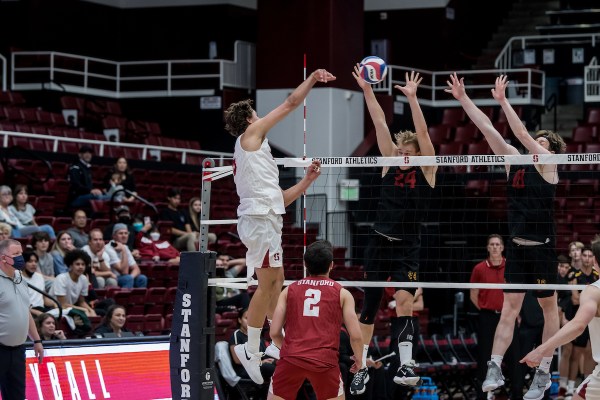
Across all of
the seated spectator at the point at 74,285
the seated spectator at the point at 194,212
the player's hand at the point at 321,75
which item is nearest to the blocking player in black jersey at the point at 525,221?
the player's hand at the point at 321,75

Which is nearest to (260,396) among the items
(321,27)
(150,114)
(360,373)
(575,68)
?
(360,373)

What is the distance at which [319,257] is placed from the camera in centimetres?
1033

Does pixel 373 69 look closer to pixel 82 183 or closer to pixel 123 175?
pixel 82 183

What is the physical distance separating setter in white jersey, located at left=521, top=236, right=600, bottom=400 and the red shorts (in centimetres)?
183

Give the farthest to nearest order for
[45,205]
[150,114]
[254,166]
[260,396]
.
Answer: [150,114] < [45,205] < [260,396] < [254,166]

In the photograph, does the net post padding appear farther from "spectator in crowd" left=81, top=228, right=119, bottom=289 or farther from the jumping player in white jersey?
"spectator in crowd" left=81, top=228, right=119, bottom=289

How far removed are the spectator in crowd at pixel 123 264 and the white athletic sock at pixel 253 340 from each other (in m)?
6.66

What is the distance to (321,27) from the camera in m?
26.1

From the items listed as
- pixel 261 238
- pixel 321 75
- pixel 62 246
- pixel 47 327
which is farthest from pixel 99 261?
pixel 321 75

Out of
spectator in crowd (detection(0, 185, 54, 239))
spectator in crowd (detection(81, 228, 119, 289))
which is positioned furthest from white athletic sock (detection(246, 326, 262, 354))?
spectator in crowd (detection(0, 185, 54, 239))

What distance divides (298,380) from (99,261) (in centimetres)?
765

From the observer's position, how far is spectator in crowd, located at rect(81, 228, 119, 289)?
56.3 ft

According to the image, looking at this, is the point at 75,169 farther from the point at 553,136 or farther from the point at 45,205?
the point at 553,136

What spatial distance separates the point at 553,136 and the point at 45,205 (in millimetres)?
10178
